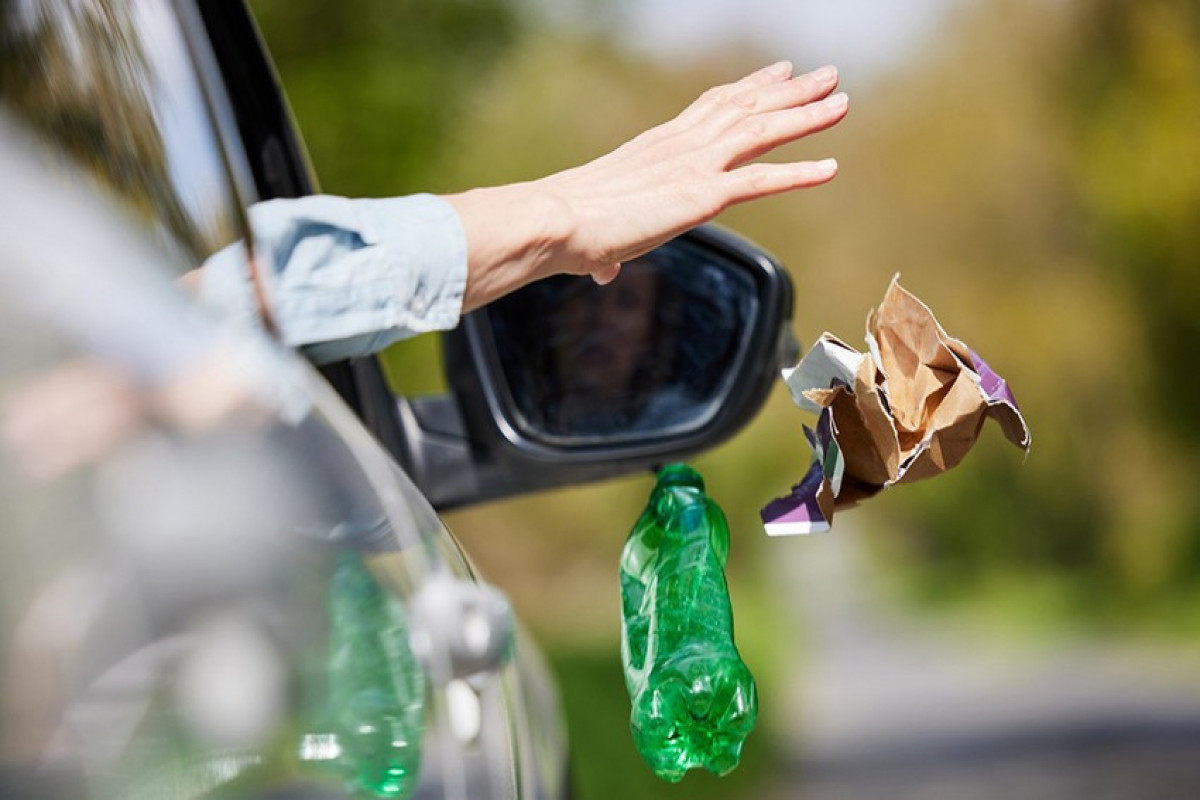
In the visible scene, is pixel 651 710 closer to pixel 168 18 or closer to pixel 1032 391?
pixel 168 18

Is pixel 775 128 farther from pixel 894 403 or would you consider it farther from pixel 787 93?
pixel 894 403

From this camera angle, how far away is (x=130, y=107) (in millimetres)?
1168

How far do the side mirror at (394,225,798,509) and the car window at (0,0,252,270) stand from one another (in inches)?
30.4

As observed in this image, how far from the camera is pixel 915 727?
750 inches

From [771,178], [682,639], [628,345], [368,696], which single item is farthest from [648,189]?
[628,345]

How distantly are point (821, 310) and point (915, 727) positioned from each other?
178 inches

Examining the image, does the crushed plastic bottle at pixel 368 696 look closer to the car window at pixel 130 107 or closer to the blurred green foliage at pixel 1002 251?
the car window at pixel 130 107

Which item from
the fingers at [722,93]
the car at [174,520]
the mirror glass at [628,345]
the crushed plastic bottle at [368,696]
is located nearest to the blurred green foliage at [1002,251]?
the mirror glass at [628,345]

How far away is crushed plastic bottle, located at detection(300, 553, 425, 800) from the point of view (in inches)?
39.4

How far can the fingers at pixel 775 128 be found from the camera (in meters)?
1.50

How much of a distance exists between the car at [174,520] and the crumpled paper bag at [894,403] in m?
0.30

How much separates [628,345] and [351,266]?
3.06 ft

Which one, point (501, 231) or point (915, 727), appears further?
point (915, 727)

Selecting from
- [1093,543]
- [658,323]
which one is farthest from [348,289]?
[1093,543]
